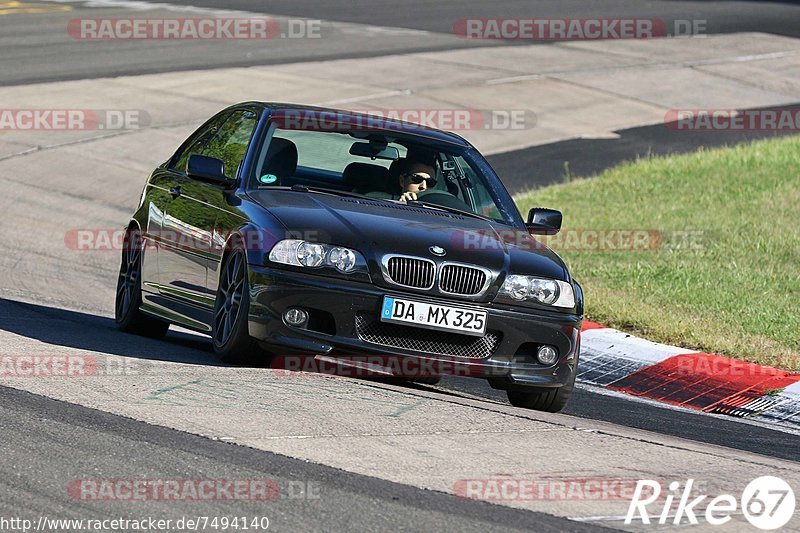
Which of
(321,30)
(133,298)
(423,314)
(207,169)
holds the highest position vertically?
(207,169)

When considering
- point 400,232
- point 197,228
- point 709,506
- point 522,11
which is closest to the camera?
point 709,506

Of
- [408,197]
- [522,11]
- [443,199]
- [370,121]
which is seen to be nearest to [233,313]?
[408,197]

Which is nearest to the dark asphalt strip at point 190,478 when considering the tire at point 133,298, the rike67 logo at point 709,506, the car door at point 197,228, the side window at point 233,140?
the rike67 logo at point 709,506

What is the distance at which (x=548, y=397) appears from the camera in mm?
8578

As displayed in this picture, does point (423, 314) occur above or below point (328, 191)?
below

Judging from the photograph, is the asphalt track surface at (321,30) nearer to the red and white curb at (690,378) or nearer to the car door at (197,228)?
the car door at (197,228)

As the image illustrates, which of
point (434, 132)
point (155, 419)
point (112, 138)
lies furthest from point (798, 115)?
point (155, 419)

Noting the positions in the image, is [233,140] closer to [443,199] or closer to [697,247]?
[443,199]

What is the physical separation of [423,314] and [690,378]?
3076 millimetres

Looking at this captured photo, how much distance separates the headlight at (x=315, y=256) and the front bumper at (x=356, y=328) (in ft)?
0.21

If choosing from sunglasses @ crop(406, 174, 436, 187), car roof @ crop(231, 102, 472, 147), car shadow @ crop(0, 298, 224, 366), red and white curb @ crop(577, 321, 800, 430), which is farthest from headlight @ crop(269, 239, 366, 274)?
red and white curb @ crop(577, 321, 800, 430)

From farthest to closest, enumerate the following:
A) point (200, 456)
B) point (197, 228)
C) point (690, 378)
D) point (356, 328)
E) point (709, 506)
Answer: point (690, 378) < point (197, 228) < point (356, 328) < point (200, 456) < point (709, 506)

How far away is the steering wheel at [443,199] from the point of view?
9141 millimetres

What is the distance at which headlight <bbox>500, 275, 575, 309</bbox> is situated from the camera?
8.11 meters
